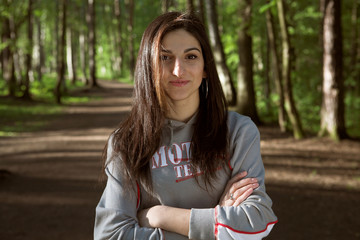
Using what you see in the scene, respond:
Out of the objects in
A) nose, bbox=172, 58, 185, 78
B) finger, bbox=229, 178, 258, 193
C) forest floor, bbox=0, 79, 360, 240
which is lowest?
forest floor, bbox=0, 79, 360, 240

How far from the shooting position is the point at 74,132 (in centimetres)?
1167

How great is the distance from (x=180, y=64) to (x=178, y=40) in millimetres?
127

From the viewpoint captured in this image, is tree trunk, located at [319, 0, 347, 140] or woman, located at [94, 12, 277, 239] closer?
woman, located at [94, 12, 277, 239]

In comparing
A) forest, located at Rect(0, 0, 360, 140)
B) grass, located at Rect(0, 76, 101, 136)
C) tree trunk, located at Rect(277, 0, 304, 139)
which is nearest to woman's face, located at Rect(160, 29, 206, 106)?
forest, located at Rect(0, 0, 360, 140)

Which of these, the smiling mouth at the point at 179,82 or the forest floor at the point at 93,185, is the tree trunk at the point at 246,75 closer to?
the forest floor at the point at 93,185

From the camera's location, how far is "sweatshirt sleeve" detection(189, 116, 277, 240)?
73.3 inches

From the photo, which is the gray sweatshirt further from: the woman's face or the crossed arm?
the woman's face

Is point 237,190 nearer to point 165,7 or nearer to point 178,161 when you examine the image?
point 178,161

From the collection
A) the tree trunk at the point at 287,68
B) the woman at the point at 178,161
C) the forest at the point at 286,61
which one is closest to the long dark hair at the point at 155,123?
the woman at the point at 178,161

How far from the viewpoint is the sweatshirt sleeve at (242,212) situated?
73.3 inches

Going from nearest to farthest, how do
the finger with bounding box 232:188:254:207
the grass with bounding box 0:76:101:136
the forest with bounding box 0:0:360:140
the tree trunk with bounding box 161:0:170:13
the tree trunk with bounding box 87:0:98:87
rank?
the finger with bounding box 232:188:254:207, the forest with bounding box 0:0:360:140, the tree trunk with bounding box 161:0:170:13, the grass with bounding box 0:76:101:136, the tree trunk with bounding box 87:0:98:87

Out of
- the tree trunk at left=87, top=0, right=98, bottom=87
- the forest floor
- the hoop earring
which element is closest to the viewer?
the hoop earring

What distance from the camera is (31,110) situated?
55.2ft

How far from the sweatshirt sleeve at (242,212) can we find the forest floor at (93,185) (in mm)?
2555
